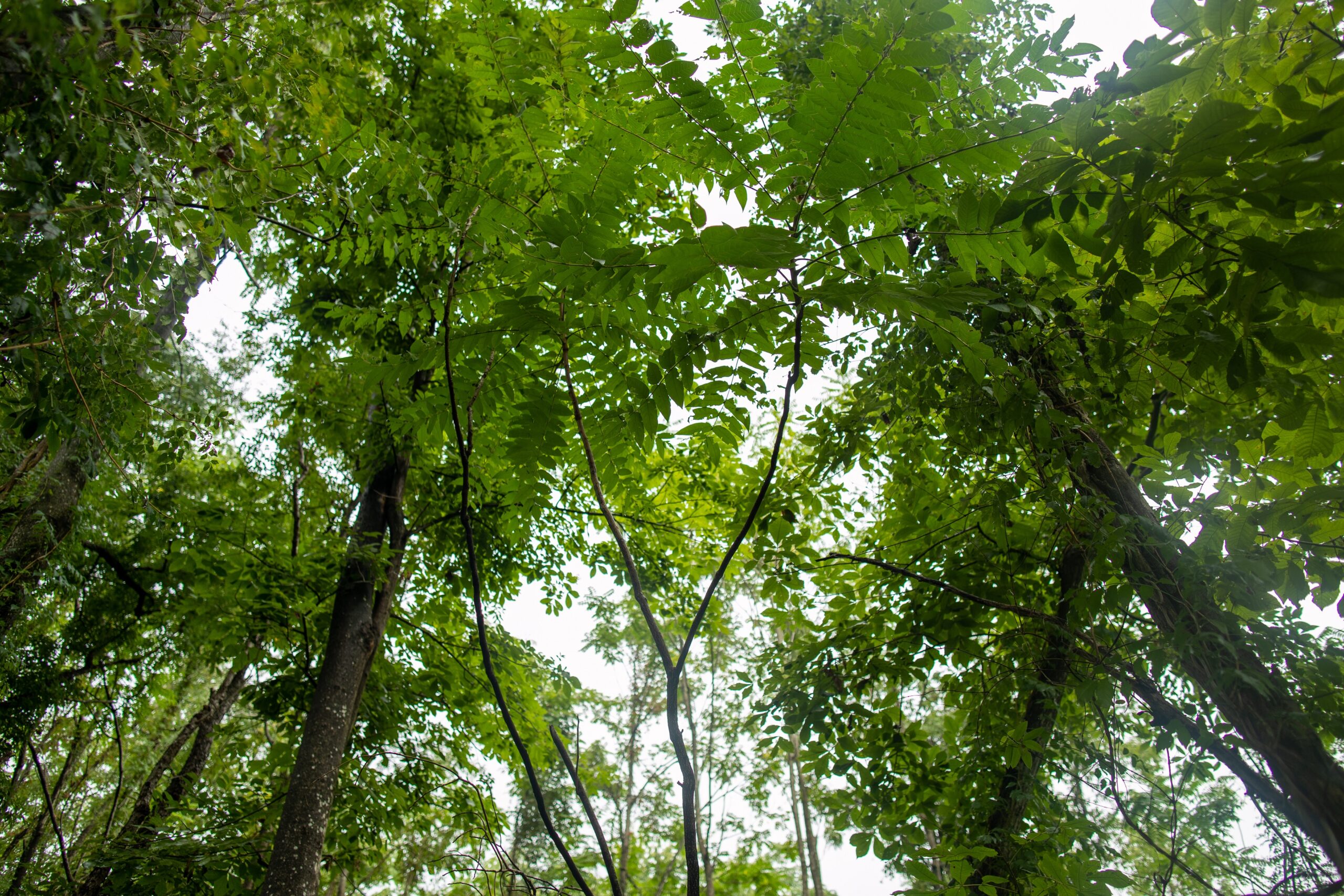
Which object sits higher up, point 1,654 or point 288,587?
point 288,587

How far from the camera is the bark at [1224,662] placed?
1650mm

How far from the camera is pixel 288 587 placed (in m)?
5.02

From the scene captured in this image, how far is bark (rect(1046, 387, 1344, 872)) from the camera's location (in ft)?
5.41

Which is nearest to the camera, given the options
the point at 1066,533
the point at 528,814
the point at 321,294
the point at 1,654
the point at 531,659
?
the point at 1066,533

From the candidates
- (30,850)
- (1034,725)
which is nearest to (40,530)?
(30,850)

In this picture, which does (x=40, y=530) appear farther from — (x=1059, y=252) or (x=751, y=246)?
(x=1059, y=252)

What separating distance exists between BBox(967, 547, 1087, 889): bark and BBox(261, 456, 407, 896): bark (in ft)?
11.9

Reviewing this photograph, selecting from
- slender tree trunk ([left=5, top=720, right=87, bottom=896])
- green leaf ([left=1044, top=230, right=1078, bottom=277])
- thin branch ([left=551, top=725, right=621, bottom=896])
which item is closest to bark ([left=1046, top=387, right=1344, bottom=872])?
green leaf ([left=1044, top=230, right=1078, bottom=277])

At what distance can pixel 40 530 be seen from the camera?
3.13 metres

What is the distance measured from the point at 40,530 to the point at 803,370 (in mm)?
3545

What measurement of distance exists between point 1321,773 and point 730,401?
1757mm

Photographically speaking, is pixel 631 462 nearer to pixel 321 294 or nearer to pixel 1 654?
pixel 1 654

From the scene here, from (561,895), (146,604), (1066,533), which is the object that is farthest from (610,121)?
(146,604)

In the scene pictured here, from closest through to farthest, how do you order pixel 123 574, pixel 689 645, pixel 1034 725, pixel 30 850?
pixel 689 645 → pixel 1034 725 → pixel 30 850 → pixel 123 574
